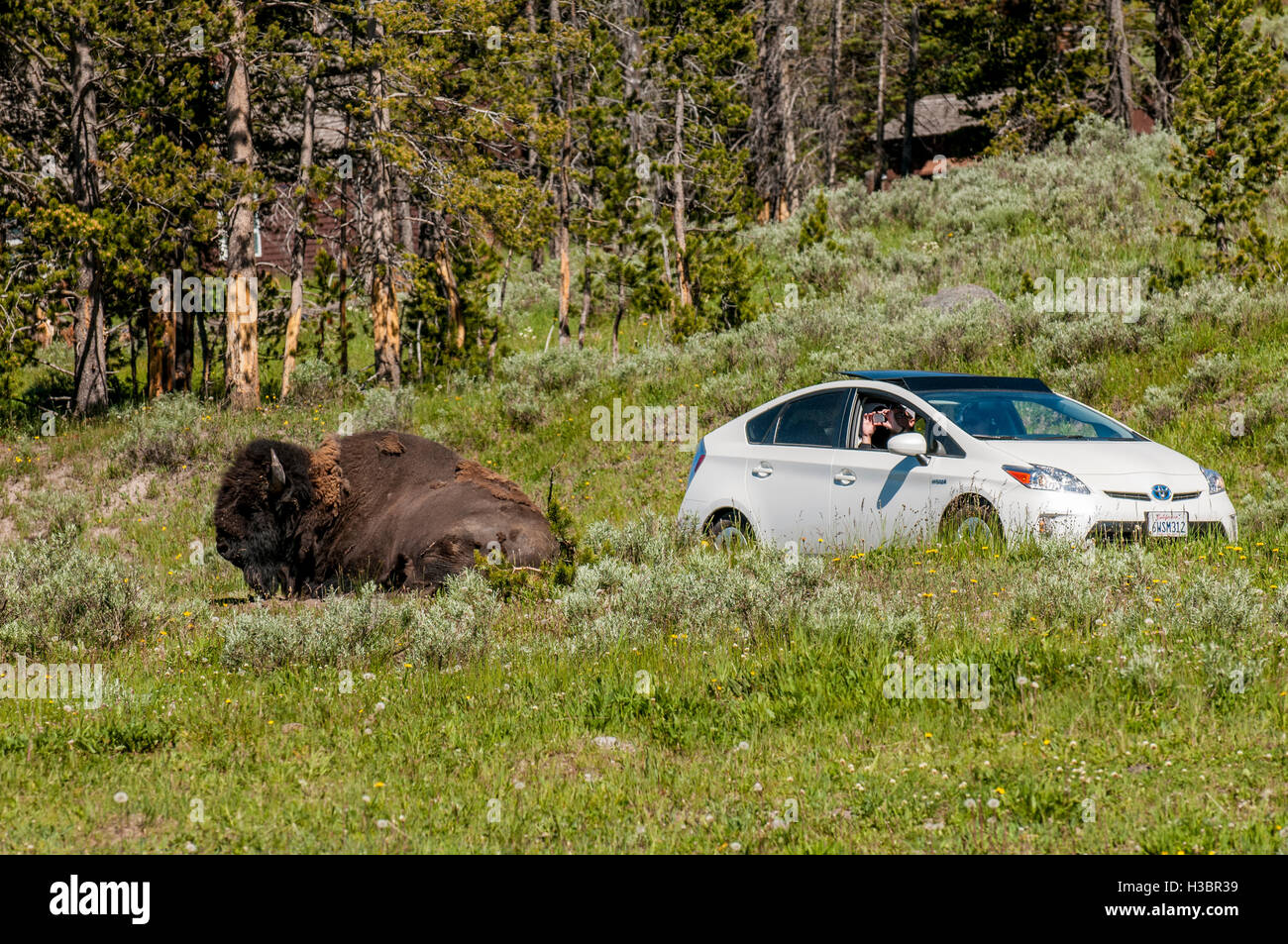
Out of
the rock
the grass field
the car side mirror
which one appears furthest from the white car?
the rock

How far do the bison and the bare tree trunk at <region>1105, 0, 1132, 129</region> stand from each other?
25.2m

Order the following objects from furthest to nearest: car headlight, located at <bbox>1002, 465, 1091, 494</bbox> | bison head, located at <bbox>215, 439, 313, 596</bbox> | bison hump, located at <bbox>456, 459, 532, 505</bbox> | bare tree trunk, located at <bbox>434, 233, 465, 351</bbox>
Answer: bare tree trunk, located at <bbox>434, 233, 465, 351</bbox> < bison head, located at <bbox>215, 439, 313, 596</bbox> < bison hump, located at <bbox>456, 459, 532, 505</bbox> < car headlight, located at <bbox>1002, 465, 1091, 494</bbox>

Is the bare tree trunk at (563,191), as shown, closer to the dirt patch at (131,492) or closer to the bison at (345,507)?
the dirt patch at (131,492)

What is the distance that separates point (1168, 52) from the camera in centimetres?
3278

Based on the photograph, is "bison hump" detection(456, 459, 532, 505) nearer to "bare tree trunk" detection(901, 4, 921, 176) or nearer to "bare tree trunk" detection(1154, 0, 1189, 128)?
"bare tree trunk" detection(1154, 0, 1189, 128)

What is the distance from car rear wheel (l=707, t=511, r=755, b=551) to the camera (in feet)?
34.3

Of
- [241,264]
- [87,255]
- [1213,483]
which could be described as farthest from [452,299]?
[1213,483]

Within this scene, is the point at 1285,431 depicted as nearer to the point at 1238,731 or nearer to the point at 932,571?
the point at 932,571

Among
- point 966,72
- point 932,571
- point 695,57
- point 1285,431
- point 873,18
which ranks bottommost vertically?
point 932,571

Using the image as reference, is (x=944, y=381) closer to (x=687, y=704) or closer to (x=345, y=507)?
(x=687, y=704)

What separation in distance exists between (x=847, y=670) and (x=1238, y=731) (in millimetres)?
1991

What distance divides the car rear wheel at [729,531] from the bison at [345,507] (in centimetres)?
154
